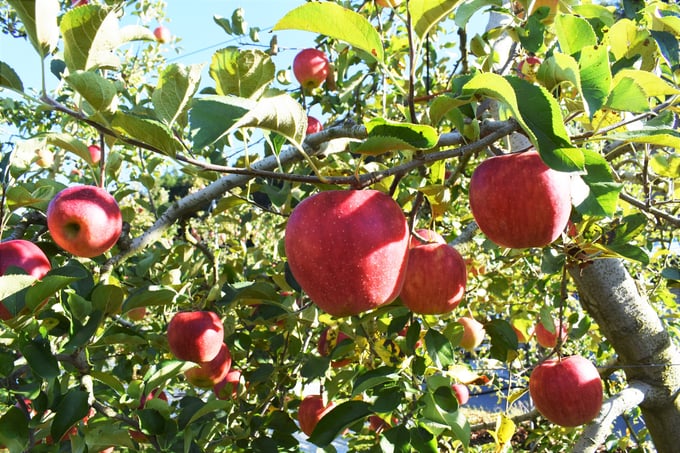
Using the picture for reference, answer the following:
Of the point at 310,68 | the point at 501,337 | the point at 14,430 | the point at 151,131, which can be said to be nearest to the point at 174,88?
the point at 151,131

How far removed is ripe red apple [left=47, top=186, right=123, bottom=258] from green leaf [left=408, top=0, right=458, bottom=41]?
83cm

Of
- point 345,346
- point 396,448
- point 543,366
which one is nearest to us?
point 396,448

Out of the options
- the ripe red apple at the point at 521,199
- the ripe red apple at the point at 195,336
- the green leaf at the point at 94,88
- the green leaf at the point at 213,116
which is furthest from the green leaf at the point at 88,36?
the ripe red apple at the point at 195,336

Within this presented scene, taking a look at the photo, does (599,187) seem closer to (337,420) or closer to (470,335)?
(337,420)

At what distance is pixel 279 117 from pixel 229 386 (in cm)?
127

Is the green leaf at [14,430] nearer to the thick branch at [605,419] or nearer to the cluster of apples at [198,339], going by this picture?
the cluster of apples at [198,339]

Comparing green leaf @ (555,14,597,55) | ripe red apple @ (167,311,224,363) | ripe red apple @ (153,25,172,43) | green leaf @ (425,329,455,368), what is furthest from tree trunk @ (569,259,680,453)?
ripe red apple @ (153,25,172,43)

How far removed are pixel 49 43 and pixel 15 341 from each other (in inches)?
25.8

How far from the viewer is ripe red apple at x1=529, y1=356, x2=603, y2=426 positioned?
1.35 meters

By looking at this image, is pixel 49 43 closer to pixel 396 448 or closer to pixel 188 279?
A: pixel 396 448

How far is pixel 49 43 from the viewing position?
73 centimetres

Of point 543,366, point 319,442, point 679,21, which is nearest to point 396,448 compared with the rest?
point 319,442

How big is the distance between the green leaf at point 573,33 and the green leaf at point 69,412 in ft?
3.43

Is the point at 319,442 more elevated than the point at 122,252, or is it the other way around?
the point at 122,252
